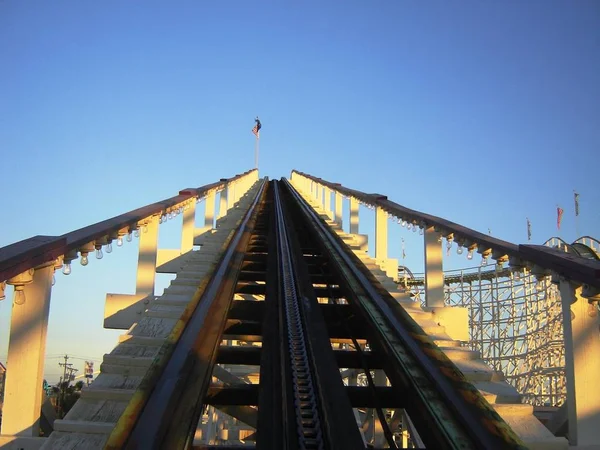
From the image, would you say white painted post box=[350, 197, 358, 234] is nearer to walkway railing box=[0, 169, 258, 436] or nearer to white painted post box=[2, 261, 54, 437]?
walkway railing box=[0, 169, 258, 436]

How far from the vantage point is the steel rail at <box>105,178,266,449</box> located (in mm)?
2809

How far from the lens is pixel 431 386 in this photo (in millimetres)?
3582

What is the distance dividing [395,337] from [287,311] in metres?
1.06

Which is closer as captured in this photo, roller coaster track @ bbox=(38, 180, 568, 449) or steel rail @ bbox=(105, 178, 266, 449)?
steel rail @ bbox=(105, 178, 266, 449)

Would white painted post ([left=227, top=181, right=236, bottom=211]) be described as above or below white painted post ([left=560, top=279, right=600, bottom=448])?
above

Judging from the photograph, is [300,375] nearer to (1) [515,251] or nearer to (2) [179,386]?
(2) [179,386]

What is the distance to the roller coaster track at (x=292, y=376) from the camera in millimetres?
3027

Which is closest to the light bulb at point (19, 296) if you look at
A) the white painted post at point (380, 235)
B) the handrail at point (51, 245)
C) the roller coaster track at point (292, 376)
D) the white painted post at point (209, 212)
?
the handrail at point (51, 245)

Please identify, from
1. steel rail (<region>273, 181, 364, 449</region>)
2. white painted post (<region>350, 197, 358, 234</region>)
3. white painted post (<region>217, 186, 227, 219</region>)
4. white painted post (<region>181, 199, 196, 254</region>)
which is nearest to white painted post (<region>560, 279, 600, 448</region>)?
steel rail (<region>273, 181, 364, 449</region>)

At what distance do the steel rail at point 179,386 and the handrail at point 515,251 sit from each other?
7.17ft

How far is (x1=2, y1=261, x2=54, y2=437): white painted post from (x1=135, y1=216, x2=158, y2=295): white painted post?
306 cm

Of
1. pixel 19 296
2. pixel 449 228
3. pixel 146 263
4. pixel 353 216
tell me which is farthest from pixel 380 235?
pixel 19 296

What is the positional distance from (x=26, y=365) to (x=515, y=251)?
3.30m

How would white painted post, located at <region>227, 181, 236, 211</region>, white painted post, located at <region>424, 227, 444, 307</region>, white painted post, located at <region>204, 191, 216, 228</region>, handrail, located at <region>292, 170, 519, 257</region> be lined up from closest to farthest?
1. handrail, located at <region>292, 170, 519, 257</region>
2. white painted post, located at <region>424, 227, 444, 307</region>
3. white painted post, located at <region>204, 191, 216, 228</region>
4. white painted post, located at <region>227, 181, 236, 211</region>
